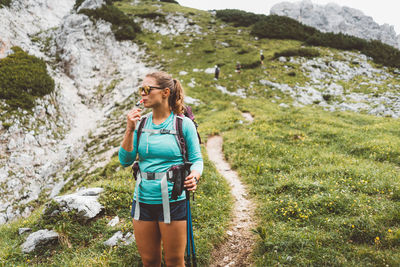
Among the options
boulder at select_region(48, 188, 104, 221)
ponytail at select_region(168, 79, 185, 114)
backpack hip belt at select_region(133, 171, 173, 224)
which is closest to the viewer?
backpack hip belt at select_region(133, 171, 173, 224)

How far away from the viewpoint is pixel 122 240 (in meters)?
4.95

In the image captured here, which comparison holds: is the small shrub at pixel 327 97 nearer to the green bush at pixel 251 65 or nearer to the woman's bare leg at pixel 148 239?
the green bush at pixel 251 65

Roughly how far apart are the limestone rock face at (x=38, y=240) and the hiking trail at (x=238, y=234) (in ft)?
12.9

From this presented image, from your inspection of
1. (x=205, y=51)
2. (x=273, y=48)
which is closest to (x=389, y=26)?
(x=273, y=48)

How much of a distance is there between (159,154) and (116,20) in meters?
36.5

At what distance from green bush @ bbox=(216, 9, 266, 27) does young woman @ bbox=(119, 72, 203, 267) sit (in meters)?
48.8

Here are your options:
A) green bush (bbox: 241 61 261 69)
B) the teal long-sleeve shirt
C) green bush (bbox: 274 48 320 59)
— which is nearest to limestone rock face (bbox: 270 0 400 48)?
green bush (bbox: 274 48 320 59)

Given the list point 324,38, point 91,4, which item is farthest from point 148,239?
point 324,38

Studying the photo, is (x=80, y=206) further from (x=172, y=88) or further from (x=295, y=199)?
(x=295, y=199)

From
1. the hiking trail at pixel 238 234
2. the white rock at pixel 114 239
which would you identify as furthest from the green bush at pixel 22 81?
the hiking trail at pixel 238 234

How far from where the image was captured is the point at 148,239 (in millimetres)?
3029

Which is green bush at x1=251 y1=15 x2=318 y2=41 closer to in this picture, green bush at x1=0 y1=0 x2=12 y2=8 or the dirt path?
green bush at x1=0 y1=0 x2=12 y2=8

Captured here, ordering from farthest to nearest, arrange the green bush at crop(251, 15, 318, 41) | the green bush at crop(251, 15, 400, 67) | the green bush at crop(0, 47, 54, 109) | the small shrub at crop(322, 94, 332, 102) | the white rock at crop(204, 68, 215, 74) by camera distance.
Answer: the green bush at crop(251, 15, 318, 41)
the green bush at crop(251, 15, 400, 67)
the white rock at crop(204, 68, 215, 74)
the small shrub at crop(322, 94, 332, 102)
the green bush at crop(0, 47, 54, 109)

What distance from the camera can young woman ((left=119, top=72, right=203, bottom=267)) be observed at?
290 centimetres
